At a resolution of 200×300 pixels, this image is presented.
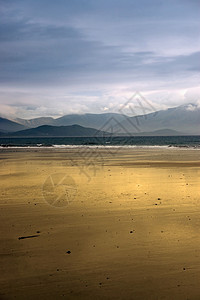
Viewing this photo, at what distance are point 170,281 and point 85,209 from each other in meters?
4.37

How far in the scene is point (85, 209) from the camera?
8914 mm

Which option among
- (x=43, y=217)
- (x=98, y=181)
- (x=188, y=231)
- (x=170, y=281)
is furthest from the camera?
(x=98, y=181)

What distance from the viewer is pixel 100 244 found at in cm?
625

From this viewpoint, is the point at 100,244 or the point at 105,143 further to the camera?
the point at 105,143

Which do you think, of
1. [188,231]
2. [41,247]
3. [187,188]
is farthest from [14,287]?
[187,188]

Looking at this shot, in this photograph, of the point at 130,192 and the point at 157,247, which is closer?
the point at 157,247

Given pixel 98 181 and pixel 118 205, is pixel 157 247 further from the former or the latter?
pixel 98 181

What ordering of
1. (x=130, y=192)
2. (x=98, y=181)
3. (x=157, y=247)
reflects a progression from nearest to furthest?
(x=157, y=247) → (x=130, y=192) → (x=98, y=181)

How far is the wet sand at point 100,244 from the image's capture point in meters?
4.73

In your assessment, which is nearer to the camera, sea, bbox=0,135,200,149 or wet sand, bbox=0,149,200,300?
wet sand, bbox=0,149,200,300

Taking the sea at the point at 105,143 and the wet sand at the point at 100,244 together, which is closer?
the wet sand at the point at 100,244

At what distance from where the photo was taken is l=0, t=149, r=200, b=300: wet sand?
4.73m

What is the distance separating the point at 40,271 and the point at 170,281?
7.28 feet

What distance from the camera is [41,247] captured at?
6.14 m
